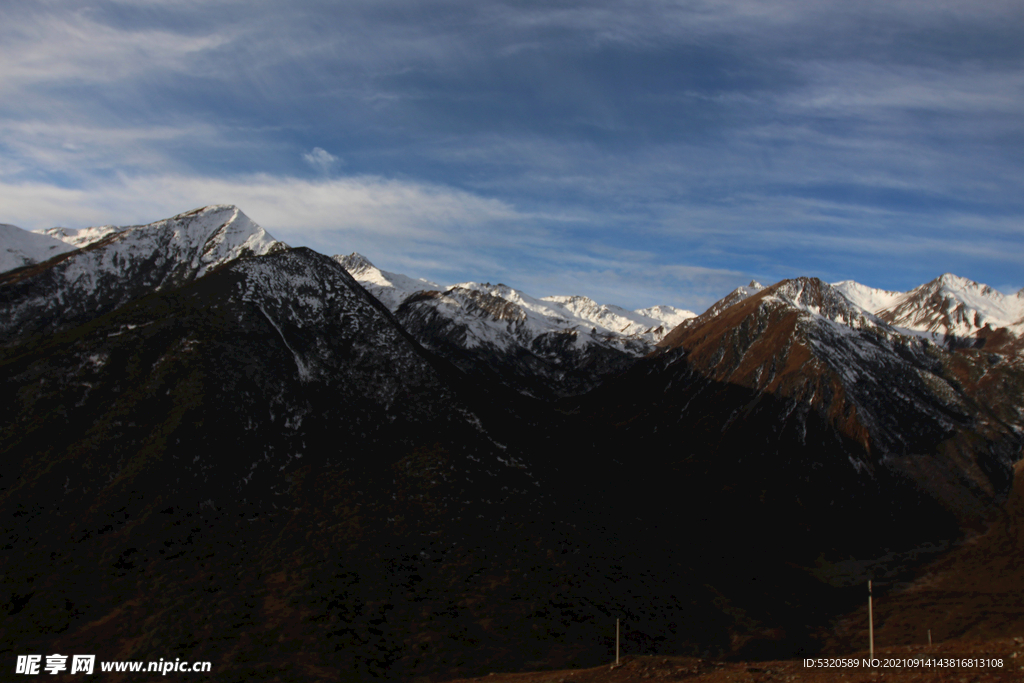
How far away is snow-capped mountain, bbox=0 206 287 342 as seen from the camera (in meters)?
138

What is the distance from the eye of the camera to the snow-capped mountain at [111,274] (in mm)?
138375

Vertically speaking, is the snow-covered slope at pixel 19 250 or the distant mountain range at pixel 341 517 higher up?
the snow-covered slope at pixel 19 250

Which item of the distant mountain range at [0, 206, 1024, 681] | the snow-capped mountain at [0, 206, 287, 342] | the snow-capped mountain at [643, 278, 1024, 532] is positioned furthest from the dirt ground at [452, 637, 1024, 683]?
the snow-capped mountain at [0, 206, 287, 342]

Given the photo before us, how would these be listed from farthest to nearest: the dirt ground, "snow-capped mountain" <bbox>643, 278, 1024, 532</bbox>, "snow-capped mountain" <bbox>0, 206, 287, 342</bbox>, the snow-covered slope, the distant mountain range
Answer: the snow-covered slope → "snow-capped mountain" <bbox>643, 278, 1024, 532</bbox> → "snow-capped mountain" <bbox>0, 206, 287, 342</bbox> → the distant mountain range → the dirt ground

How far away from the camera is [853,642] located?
70688 millimetres

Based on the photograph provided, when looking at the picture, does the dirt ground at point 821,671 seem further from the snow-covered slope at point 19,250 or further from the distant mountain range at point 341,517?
the snow-covered slope at point 19,250

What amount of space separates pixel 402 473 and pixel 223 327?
3840 centimetres

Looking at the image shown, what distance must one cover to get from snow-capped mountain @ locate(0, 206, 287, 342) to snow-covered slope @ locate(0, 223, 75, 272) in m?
26.3

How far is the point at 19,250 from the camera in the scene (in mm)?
188500

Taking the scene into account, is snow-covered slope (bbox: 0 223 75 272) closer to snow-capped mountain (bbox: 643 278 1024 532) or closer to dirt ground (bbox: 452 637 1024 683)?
dirt ground (bbox: 452 637 1024 683)

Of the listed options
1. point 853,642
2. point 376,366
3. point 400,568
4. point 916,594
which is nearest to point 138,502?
point 400,568

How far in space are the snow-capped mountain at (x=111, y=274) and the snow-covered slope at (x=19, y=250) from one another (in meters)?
26.3

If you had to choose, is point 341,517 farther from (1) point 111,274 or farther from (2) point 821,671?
(1) point 111,274

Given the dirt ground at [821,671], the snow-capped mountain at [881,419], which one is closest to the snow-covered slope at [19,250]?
the dirt ground at [821,671]
